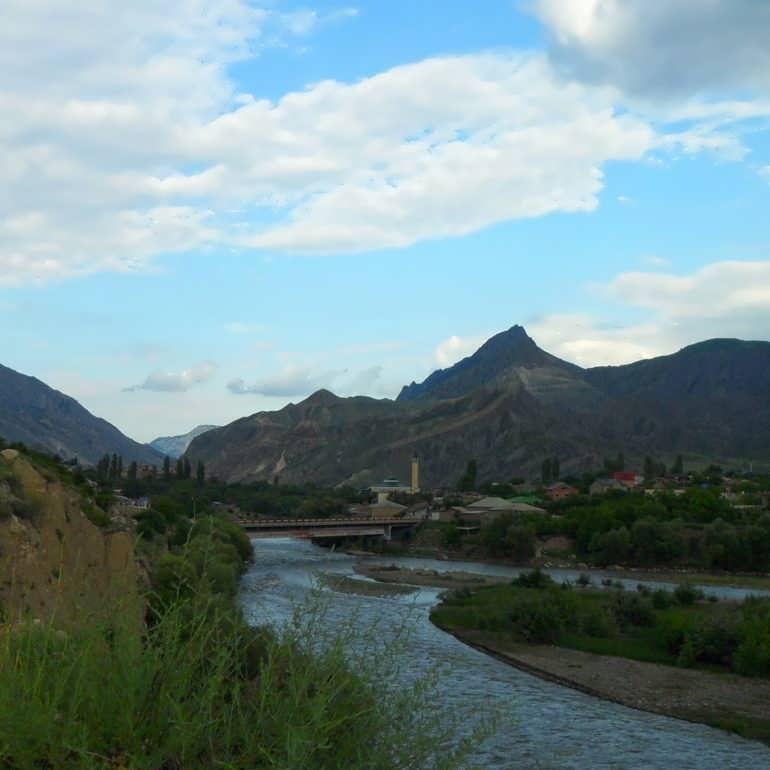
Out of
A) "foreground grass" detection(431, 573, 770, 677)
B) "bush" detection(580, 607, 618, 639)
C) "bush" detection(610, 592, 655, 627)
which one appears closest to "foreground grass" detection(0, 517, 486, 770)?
"foreground grass" detection(431, 573, 770, 677)

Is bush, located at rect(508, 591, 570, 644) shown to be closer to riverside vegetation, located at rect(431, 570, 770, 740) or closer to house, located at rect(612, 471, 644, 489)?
riverside vegetation, located at rect(431, 570, 770, 740)

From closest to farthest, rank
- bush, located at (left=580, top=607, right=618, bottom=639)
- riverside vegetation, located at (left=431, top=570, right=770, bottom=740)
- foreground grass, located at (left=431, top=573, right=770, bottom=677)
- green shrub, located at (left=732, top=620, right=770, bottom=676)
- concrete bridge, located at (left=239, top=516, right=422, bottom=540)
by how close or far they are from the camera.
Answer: green shrub, located at (left=732, top=620, right=770, bottom=676) → riverside vegetation, located at (left=431, top=570, right=770, bottom=740) → foreground grass, located at (left=431, top=573, right=770, bottom=677) → bush, located at (left=580, top=607, right=618, bottom=639) → concrete bridge, located at (left=239, top=516, right=422, bottom=540)

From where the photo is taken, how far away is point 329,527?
115438 millimetres

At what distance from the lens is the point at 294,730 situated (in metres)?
6.91

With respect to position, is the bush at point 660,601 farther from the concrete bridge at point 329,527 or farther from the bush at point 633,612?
the concrete bridge at point 329,527

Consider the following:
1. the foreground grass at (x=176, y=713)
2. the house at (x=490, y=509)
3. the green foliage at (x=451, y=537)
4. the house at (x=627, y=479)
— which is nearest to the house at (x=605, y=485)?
the house at (x=627, y=479)

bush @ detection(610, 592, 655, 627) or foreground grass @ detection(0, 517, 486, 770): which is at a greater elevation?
foreground grass @ detection(0, 517, 486, 770)

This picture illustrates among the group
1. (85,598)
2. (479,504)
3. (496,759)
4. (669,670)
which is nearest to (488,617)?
(669,670)

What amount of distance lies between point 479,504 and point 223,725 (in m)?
127

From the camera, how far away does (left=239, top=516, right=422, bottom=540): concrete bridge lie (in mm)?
101294

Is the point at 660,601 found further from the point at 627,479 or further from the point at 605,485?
the point at 627,479

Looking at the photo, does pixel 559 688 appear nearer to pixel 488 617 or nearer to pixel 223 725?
pixel 488 617

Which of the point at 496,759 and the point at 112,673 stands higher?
the point at 112,673

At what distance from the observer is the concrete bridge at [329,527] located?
332ft
